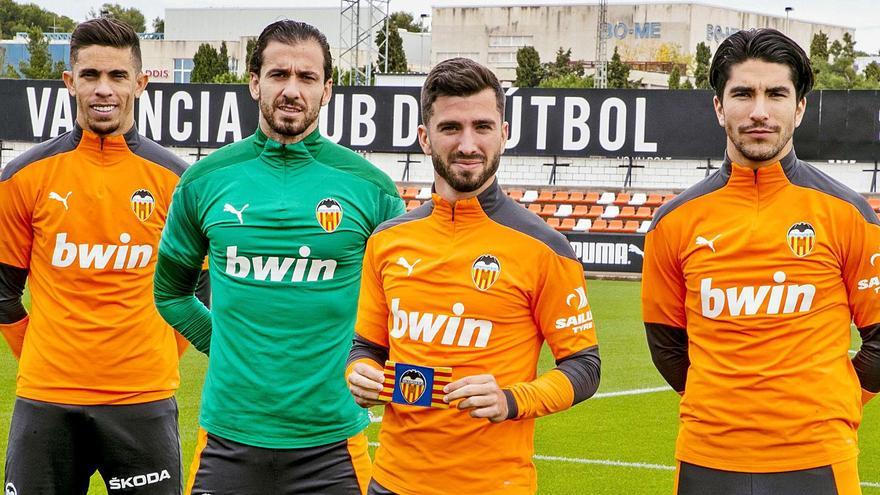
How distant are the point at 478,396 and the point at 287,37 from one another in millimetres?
1629

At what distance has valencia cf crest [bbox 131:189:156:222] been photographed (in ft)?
17.0

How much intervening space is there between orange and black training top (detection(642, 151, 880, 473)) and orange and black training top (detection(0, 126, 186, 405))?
7.48ft

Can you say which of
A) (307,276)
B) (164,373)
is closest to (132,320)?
(164,373)

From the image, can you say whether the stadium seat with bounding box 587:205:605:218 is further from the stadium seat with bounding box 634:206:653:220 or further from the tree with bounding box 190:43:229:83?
the tree with bounding box 190:43:229:83

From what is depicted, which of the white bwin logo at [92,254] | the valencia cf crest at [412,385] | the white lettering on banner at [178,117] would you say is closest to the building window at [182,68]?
the white lettering on banner at [178,117]

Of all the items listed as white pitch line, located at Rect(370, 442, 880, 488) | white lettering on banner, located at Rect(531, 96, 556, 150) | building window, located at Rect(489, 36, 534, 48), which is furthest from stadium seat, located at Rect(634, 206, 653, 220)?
building window, located at Rect(489, 36, 534, 48)

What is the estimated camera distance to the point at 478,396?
3.48m

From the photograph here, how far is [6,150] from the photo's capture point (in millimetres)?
25750

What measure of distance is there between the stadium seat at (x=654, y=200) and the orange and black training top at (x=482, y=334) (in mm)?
21296

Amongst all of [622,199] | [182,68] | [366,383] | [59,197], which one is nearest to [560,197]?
[622,199]

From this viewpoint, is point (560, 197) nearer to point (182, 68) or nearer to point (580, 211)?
point (580, 211)

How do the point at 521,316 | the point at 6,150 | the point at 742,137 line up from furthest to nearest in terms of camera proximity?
the point at 6,150 → the point at 742,137 → the point at 521,316

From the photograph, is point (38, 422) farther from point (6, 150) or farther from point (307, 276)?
point (6, 150)

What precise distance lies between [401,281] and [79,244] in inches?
71.3
